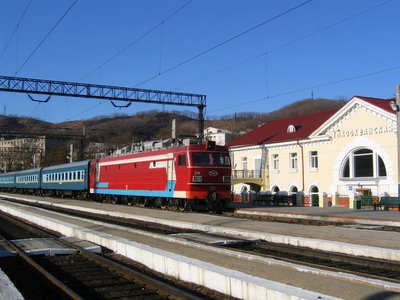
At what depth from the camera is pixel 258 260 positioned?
29.0 feet

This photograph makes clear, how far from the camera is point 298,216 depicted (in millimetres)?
22812

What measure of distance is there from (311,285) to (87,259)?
20.1 feet

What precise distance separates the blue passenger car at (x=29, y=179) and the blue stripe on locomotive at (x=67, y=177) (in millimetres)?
2567

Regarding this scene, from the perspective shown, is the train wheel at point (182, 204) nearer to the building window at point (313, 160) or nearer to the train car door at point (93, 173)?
the train car door at point (93, 173)

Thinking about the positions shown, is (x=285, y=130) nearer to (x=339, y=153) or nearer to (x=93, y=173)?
(x=339, y=153)

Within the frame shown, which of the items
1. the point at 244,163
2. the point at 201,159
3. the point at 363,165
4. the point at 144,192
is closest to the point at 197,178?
the point at 201,159

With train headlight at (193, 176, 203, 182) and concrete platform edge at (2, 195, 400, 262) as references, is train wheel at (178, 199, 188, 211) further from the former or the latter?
concrete platform edge at (2, 195, 400, 262)

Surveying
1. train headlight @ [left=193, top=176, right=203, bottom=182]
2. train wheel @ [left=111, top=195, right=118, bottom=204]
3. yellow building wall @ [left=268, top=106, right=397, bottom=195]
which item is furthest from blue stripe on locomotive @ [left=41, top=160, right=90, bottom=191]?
train headlight @ [left=193, top=176, right=203, bottom=182]

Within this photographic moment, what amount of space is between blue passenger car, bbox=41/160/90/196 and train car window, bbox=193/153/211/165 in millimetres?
17215

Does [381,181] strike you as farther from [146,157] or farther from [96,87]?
[96,87]

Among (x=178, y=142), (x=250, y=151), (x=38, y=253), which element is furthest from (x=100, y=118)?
(x=38, y=253)

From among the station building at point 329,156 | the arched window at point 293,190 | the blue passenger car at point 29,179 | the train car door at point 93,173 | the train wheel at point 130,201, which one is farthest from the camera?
the blue passenger car at point 29,179

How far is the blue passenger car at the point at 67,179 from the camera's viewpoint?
127ft

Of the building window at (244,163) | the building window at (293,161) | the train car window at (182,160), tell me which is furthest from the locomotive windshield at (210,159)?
the building window at (244,163)
